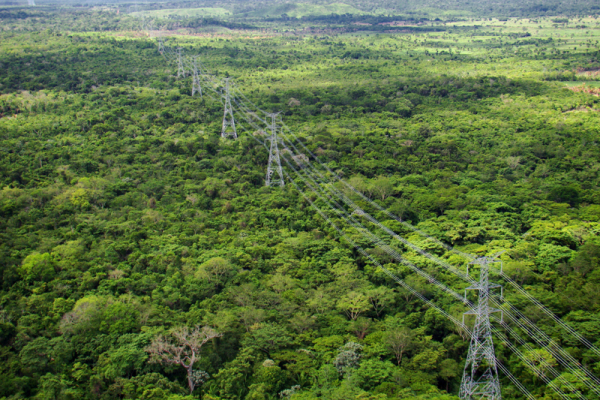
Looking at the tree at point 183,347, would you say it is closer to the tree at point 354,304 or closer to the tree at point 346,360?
the tree at point 346,360

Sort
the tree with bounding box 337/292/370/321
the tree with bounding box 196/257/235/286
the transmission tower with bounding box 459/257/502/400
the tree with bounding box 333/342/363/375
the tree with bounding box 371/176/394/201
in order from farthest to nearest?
the tree with bounding box 371/176/394/201
the tree with bounding box 196/257/235/286
the tree with bounding box 337/292/370/321
the tree with bounding box 333/342/363/375
the transmission tower with bounding box 459/257/502/400

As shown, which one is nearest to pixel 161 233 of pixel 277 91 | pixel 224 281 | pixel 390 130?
pixel 224 281

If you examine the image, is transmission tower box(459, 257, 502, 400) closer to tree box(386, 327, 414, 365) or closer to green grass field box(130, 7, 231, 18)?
tree box(386, 327, 414, 365)

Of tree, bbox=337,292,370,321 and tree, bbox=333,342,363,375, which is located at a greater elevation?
tree, bbox=337,292,370,321

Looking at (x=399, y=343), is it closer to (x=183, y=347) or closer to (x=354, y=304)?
(x=354, y=304)

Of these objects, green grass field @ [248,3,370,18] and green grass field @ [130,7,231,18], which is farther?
green grass field @ [248,3,370,18]

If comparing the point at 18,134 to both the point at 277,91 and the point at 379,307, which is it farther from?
the point at 379,307

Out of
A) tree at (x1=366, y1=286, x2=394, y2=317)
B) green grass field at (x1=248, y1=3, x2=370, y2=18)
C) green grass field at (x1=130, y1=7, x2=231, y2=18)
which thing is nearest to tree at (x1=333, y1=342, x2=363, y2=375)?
tree at (x1=366, y1=286, x2=394, y2=317)
